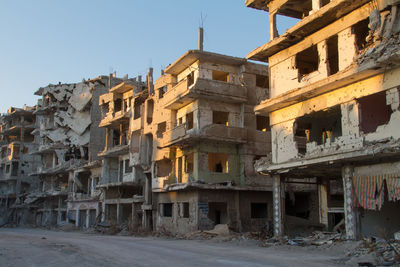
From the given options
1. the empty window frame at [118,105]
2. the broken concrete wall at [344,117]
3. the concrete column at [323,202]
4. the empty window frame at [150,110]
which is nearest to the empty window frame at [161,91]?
the empty window frame at [150,110]

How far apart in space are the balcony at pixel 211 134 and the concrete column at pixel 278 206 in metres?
7.57

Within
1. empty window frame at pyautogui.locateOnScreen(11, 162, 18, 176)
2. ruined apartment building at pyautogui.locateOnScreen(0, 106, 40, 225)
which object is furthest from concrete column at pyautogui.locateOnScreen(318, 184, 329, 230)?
empty window frame at pyautogui.locateOnScreen(11, 162, 18, 176)

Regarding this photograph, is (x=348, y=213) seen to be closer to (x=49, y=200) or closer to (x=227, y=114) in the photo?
(x=227, y=114)

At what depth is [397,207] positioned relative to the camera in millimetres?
20172

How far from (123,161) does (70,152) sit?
1746 cm

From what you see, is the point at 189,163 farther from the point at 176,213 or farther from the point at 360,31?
the point at 360,31

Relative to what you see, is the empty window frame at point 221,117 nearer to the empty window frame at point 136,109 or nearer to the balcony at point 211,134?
the balcony at point 211,134

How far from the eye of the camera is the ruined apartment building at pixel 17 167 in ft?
210

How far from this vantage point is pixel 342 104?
728 inches

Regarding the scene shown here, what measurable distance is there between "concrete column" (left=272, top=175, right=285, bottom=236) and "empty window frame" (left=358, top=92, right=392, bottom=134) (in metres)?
5.78

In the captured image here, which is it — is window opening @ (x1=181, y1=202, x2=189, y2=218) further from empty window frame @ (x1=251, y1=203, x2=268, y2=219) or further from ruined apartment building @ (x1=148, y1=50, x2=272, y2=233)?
empty window frame @ (x1=251, y1=203, x2=268, y2=219)

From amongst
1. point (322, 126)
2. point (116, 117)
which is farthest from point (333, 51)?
point (116, 117)

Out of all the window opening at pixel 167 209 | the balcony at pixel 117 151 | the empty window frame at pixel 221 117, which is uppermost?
the empty window frame at pixel 221 117

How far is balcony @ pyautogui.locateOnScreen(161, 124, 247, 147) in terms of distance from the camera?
95.7 ft
